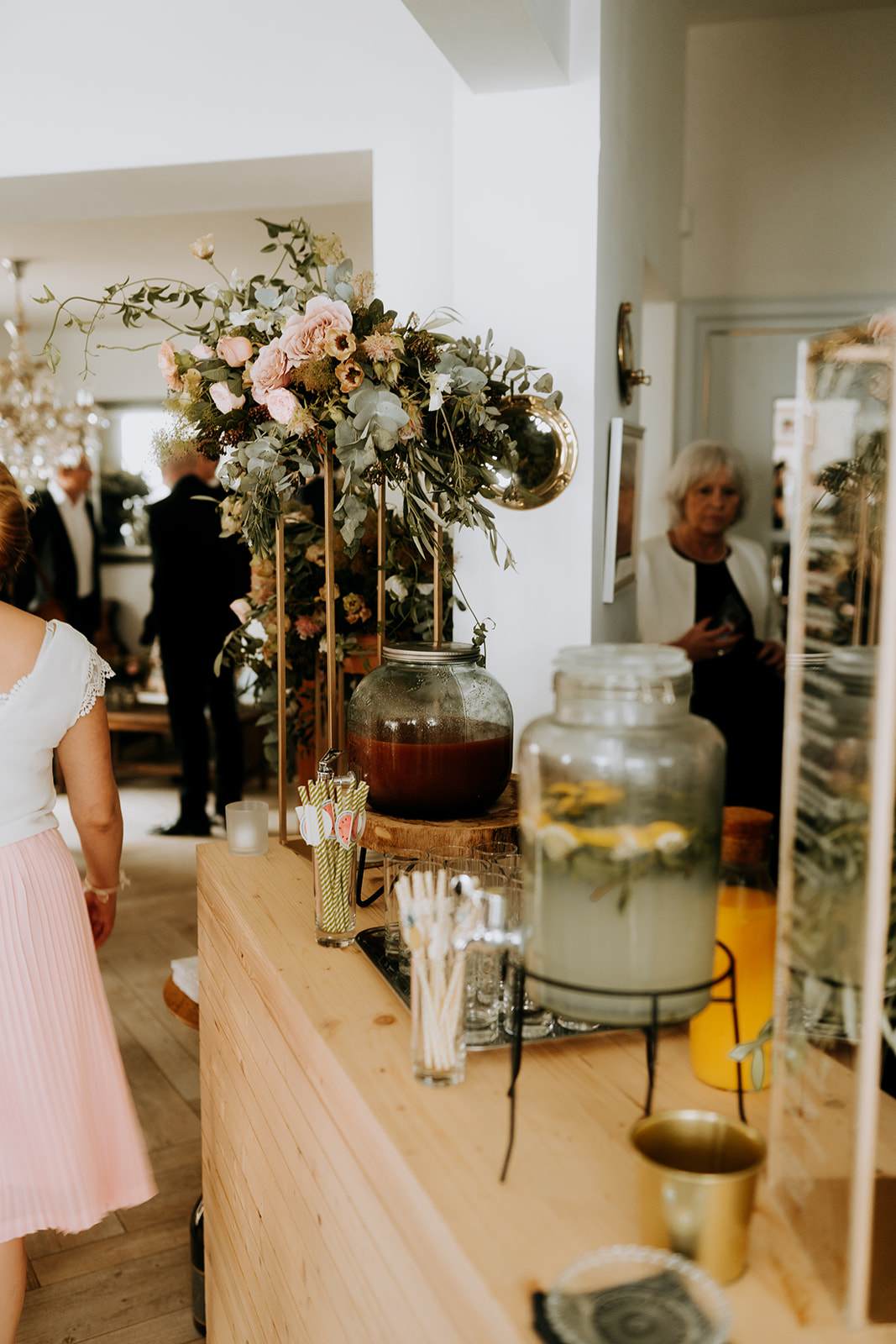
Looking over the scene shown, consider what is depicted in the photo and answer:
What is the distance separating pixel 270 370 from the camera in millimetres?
1442

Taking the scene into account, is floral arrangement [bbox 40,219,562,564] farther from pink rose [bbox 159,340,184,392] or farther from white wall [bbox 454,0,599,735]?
white wall [bbox 454,0,599,735]

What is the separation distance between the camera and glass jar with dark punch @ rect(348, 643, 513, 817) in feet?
4.84

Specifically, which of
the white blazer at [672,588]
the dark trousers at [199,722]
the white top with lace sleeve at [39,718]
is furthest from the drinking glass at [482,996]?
the dark trousers at [199,722]

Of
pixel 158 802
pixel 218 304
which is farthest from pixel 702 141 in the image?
pixel 158 802

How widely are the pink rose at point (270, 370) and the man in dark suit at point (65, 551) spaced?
15.3 feet

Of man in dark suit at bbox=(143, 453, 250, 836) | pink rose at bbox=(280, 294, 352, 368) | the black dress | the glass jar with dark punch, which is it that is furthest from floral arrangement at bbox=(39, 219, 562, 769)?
man in dark suit at bbox=(143, 453, 250, 836)

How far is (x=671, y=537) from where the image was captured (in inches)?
110

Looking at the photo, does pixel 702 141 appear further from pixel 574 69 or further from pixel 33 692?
pixel 33 692

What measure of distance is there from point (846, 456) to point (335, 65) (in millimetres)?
2529

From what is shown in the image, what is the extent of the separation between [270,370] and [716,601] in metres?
1.62

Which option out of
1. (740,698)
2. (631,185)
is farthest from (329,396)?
(740,698)

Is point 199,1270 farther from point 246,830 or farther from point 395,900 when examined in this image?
point 395,900

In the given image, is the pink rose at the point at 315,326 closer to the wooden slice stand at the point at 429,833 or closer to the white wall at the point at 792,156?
the wooden slice stand at the point at 429,833

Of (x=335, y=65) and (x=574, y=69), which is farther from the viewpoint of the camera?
(x=335, y=65)
